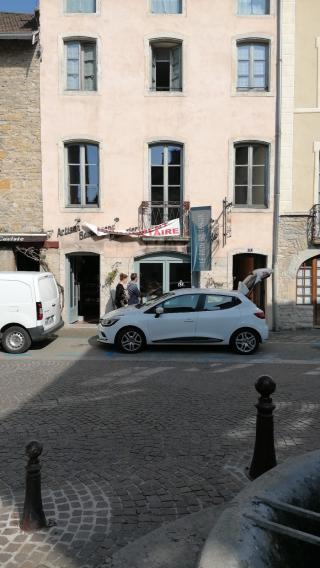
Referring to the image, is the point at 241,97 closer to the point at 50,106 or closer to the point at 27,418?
the point at 50,106

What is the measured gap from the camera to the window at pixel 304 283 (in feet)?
49.9

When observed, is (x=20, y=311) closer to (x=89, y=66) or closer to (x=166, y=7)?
(x=89, y=66)

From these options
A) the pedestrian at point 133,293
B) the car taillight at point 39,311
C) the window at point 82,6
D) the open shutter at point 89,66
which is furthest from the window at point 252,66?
the car taillight at point 39,311

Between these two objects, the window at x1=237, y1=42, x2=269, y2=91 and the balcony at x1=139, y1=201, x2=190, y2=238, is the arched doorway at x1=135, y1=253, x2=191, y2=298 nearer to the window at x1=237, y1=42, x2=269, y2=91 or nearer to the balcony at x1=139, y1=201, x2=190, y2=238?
the balcony at x1=139, y1=201, x2=190, y2=238

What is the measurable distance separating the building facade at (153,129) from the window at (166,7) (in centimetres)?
3

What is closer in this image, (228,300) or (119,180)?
(228,300)

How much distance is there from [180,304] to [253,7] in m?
10.1

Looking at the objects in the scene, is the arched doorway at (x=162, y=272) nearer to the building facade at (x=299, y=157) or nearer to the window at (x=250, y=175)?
the window at (x=250, y=175)

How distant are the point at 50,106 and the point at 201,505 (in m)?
13.5

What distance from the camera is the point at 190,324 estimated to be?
11164 millimetres

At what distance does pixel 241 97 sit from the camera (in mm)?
14914

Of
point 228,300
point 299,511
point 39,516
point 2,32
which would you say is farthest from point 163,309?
point 2,32

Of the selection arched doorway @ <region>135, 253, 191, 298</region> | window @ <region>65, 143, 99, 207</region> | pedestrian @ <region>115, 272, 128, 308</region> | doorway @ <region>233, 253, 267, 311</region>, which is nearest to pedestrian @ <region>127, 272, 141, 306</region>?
pedestrian @ <region>115, 272, 128, 308</region>

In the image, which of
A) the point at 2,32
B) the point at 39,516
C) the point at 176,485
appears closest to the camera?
the point at 39,516
